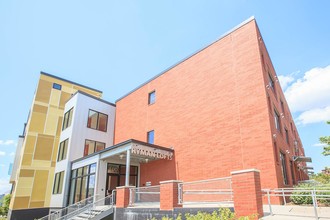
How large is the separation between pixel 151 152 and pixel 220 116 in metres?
5.28

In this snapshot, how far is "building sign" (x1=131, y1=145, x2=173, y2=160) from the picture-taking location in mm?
14285

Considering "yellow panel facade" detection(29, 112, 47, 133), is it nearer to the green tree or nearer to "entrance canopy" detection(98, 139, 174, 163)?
"entrance canopy" detection(98, 139, 174, 163)

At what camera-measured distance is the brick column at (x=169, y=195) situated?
9.01 m

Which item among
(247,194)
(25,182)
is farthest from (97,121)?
(247,194)

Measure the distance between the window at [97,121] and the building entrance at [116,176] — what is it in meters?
6.00

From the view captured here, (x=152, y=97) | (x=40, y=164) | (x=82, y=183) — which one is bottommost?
(x=82, y=183)

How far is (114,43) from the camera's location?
53.4 feet

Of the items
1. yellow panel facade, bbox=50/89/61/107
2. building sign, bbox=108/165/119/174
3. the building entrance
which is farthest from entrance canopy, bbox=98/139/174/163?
yellow panel facade, bbox=50/89/61/107

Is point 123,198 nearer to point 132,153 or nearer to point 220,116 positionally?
point 132,153

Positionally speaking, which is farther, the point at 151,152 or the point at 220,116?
the point at 151,152

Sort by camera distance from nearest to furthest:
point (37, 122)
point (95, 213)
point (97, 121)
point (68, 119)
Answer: point (95, 213), point (68, 119), point (97, 121), point (37, 122)

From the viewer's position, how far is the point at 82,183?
17578 millimetres

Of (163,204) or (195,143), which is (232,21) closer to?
(195,143)

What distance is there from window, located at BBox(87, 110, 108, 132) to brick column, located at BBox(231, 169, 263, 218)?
17.5 m
